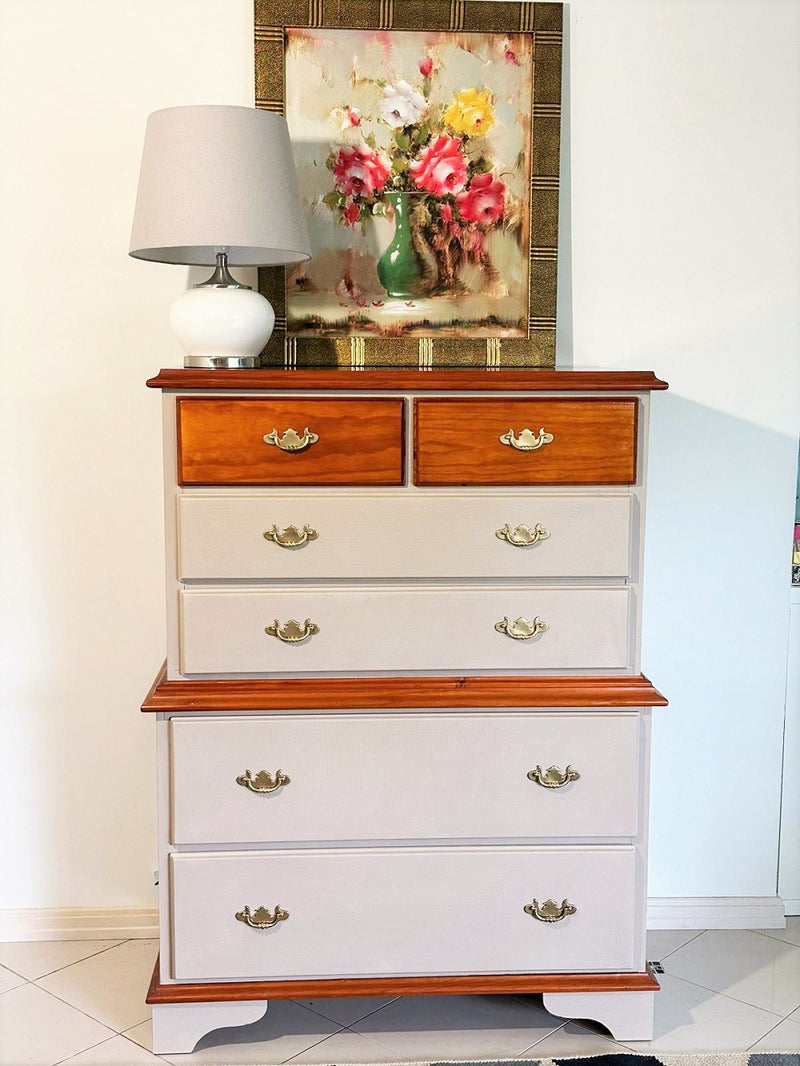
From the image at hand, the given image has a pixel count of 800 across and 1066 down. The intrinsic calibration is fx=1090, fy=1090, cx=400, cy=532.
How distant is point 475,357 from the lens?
7.94 feet

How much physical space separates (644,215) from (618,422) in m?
0.70

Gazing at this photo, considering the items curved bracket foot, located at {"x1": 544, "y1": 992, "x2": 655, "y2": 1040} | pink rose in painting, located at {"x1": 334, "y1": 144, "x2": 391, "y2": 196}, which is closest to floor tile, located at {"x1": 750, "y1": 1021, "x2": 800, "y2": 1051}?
curved bracket foot, located at {"x1": 544, "y1": 992, "x2": 655, "y2": 1040}

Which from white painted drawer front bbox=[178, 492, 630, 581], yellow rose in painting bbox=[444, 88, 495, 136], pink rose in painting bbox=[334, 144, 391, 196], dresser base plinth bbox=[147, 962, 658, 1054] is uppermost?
yellow rose in painting bbox=[444, 88, 495, 136]

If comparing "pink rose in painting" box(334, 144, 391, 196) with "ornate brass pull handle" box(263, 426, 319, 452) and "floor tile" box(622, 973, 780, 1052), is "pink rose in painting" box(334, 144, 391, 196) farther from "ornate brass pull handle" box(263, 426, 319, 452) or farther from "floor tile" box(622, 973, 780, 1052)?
"floor tile" box(622, 973, 780, 1052)

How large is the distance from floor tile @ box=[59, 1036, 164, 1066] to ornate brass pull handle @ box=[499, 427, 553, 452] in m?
1.33

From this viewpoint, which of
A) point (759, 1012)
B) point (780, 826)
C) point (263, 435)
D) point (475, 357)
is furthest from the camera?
point (780, 826)

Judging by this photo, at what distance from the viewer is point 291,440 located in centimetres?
194

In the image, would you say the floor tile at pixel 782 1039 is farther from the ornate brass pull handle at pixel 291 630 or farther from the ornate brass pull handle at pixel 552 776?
the ornate brass pull handle at pixel 291 630

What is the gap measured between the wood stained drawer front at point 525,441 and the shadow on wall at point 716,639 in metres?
0.56

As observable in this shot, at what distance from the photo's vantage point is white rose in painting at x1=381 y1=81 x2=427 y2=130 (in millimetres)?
2342

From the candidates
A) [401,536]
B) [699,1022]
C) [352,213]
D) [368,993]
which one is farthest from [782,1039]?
[352,213]

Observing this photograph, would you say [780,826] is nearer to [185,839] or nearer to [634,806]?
[634,806]

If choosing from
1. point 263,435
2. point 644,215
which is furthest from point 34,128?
point 644,215

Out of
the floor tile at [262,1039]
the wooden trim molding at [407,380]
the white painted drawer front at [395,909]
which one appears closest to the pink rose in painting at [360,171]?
the wooden trim molding at [407,380]
